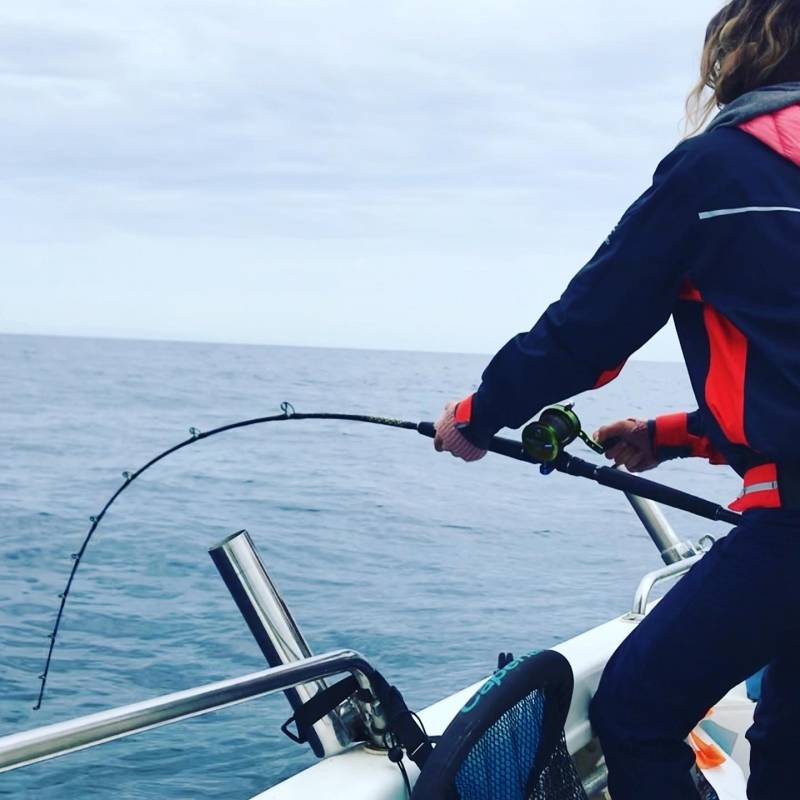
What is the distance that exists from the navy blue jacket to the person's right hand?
0.43 metres

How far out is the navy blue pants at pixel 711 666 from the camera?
5.12ft

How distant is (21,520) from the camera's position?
12.3 meters

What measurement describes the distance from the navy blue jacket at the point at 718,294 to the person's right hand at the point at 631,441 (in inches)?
17.0

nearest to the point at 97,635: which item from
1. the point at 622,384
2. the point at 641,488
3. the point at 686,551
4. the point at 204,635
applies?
the point at 204,635

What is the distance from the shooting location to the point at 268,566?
11.0 m

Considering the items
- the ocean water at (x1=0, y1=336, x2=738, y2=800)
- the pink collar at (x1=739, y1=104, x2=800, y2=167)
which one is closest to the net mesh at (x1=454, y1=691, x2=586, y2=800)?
the pink collar at (x1=739, y1=104, x2=800, y2=167)

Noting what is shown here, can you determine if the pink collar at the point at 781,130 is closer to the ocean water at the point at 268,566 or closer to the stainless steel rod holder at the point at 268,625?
the stainless steel rod holder at the point at 268,625

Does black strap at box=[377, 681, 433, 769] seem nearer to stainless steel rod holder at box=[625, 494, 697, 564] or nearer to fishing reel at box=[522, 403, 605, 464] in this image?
fishing reel at box=[522, 403, 605, 464]

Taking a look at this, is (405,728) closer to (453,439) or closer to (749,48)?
(453,439)

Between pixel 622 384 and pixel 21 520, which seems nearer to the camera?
pixel 21 520

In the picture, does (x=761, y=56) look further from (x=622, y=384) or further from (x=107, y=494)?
(x=622, y=384)

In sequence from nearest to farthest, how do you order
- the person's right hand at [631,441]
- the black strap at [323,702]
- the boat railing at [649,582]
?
the black strap at [323,702]
the person's right hand at [631,441]
the boat railing at [649,582]

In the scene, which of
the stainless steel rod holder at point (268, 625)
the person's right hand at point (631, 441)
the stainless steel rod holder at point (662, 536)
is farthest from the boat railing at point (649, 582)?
the stainless steel rod holder at point (268, 625)

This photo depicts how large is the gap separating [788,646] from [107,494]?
14304 millimetres
